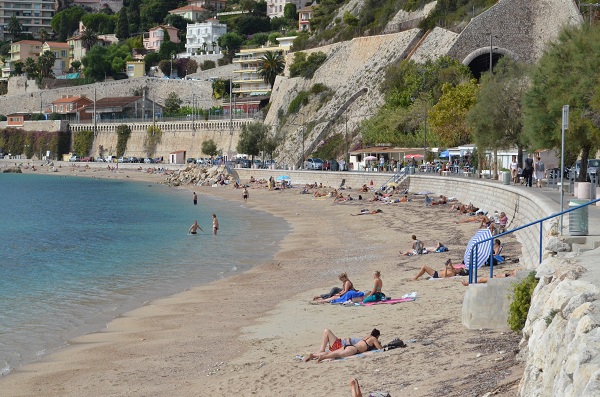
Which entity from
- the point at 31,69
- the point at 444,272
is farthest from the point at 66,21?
the point at 444,272

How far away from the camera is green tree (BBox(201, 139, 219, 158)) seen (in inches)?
3733

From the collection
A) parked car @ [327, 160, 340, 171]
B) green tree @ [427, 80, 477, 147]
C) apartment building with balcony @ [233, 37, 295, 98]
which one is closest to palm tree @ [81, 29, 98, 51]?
apartment building with balcony @ [233, 37, 295, 98]

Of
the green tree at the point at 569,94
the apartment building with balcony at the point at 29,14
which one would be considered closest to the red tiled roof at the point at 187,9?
the apartment building with balcony at the point at 29,14

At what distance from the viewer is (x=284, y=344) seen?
616 inches

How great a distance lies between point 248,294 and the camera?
72.0ft

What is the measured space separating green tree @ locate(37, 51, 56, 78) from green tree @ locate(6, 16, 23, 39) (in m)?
42.5

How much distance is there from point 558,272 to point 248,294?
1245 centimetres

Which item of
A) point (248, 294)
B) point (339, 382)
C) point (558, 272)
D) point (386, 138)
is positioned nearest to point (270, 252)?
point (248, 294)

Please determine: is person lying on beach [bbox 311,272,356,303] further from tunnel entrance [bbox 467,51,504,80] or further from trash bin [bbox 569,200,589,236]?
tunnel entrance [bbox 467,51,504,80]

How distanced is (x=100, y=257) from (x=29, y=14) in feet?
572

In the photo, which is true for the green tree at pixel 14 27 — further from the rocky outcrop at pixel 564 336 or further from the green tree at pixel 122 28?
the rocky outcrop at pixel 564 336

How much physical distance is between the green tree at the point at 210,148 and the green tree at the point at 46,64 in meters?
57.6

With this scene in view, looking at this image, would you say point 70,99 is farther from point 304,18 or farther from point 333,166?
point 333,166

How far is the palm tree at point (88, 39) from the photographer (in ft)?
525
